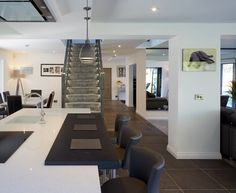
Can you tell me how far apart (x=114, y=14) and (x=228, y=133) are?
292 cm

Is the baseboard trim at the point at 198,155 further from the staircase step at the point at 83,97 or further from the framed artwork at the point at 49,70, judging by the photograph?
the framed artwork at the point at 49,70

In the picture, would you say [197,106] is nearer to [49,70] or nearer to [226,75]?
[226,75]

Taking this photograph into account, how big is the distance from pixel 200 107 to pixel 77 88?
410 centimetres

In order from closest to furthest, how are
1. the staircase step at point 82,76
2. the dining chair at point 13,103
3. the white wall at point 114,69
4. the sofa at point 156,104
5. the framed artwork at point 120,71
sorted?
the dining chair at point 13,103 → the staircase step at point 82,76 → the sofa at point 156,104 → the white wall at point 114,69 → the framed artwork at point 120,71

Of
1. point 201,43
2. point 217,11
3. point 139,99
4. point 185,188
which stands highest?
point 217,11

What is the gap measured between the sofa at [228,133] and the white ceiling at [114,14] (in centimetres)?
172

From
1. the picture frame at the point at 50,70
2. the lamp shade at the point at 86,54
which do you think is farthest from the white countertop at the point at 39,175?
the picture frame at the point at 50,70

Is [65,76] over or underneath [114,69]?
underneath

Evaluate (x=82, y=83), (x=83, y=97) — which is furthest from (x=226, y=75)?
(x=83, y=97)

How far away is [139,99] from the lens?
1119 cm

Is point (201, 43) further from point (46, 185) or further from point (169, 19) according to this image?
point (46, 185)

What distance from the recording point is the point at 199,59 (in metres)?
5.20

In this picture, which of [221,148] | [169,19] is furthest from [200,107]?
[169,19]

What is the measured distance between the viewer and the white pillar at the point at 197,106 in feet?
17.1
